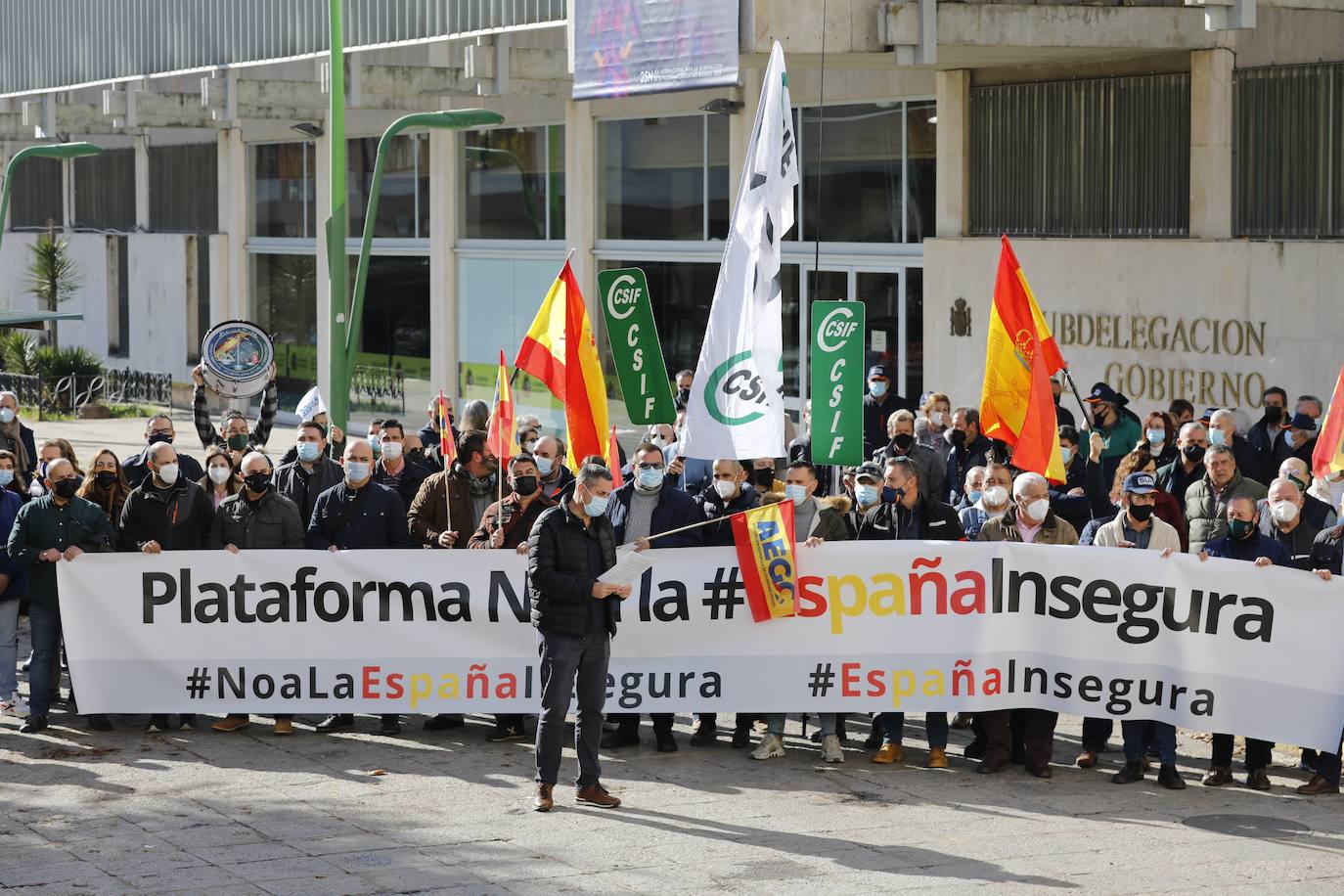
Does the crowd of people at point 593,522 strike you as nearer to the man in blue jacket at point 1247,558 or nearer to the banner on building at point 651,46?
the man in blue jacket at point 1247,558

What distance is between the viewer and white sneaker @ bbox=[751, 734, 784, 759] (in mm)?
10742

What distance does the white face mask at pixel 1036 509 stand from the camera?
35.0 feet

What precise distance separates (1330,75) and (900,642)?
9241 mm

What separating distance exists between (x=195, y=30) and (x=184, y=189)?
4090 mm

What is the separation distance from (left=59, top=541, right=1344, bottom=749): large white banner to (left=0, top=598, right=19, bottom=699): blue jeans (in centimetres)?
54

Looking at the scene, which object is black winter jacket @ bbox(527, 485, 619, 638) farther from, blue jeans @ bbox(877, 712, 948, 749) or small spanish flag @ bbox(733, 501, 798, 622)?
blue jeans @ bbox(877, 712, 948, 749)

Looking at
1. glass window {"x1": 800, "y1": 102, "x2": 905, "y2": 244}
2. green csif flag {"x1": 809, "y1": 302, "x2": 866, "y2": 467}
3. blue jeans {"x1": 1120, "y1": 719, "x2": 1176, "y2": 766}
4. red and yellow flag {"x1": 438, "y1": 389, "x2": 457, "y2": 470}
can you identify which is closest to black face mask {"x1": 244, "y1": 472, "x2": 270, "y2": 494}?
red and yellow flag {"x1": 438, "y1": 389, "x2": 457, "y2": 470}

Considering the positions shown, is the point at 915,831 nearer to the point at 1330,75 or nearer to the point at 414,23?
the point at 1330,75

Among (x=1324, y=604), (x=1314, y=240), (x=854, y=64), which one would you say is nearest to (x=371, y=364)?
(x=854, y=64)

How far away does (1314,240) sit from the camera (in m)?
17.2

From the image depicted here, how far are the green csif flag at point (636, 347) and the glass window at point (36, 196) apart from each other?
104 feet

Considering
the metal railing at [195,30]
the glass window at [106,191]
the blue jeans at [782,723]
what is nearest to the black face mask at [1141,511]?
the blue jeans at [782,723]

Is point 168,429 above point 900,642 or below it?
above

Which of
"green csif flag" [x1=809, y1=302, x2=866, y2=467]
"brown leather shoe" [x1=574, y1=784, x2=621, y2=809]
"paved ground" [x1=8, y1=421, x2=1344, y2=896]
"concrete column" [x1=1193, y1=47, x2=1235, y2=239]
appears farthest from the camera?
"concrete column" [x1=1193, y1=47, x2=1235, y2=239]
